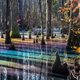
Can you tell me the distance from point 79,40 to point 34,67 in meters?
5.06

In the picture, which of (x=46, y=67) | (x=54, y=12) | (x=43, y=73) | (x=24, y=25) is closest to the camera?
(x=43, y=73)

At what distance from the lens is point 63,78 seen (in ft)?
18.2

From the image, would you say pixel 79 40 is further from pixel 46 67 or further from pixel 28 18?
pixel 28 18

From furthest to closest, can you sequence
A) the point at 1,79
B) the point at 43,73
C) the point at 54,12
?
1. the point at 54,12
2. the point at 43,73
3. the point at 1,79

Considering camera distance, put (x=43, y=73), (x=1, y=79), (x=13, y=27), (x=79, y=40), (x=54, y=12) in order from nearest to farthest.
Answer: (x=1, y=79), (x=43, y=73), (x=79, y=40), (x=13, y=27), (x=54, y=12)

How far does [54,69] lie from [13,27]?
575 inches

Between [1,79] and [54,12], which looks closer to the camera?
[1,79]

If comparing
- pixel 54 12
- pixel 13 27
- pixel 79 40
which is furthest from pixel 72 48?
pixel 54 12

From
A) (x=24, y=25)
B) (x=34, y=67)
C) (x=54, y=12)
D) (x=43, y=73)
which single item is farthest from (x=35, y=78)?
(x=54, y=12)

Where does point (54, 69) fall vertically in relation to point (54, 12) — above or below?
below

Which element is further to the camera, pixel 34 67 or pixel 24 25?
pixel 24 25

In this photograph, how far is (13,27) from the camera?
20.2 m

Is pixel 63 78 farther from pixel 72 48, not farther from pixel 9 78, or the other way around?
pixel 72 48

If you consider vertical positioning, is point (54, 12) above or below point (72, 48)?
above
